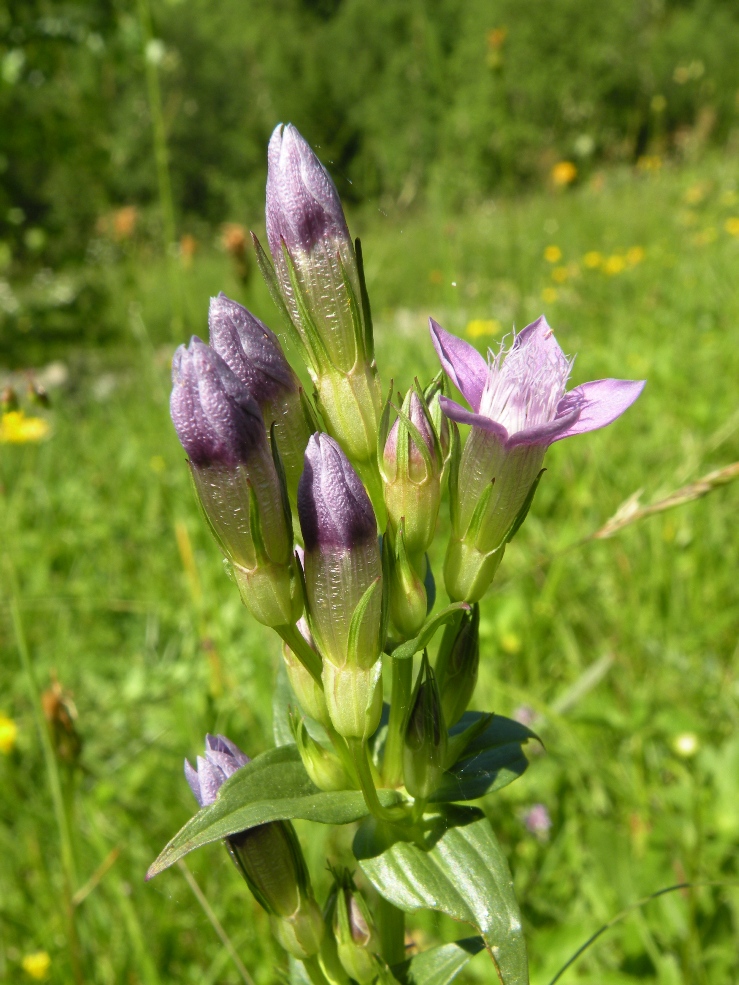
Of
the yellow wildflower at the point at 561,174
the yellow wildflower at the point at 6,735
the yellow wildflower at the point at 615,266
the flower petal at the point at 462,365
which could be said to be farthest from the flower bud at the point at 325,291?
the yellow wildflower at the point at 561,174

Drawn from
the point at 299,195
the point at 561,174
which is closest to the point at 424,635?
the point at 299,195

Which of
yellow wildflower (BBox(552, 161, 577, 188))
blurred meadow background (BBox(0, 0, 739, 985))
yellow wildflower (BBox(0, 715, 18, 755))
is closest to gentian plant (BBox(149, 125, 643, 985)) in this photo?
blurred meadow background (BBox(0, 0, 739, 985))

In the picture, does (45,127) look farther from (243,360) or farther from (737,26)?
(737,26)

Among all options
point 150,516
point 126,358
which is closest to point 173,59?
point 150,516

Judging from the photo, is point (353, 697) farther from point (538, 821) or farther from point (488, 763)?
point (538, 821)

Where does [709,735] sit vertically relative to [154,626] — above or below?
below

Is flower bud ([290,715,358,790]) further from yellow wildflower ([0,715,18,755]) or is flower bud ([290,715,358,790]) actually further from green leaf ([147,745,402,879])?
yellow wildflower ([0,715,18,755])

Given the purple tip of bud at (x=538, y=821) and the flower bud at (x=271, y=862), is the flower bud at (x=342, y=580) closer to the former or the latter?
the flower bud at (x=271, y=862)
